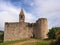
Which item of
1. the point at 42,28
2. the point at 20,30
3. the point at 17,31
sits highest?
the point at 42,28

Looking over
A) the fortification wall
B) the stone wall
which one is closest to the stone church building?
the stone wall

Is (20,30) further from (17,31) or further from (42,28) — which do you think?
(42,28)

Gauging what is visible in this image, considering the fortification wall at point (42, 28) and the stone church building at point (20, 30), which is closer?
the fortification wall at point (42, 28)

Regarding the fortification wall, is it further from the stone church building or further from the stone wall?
the stone wall

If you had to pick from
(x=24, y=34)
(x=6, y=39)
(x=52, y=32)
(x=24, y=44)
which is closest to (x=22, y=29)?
(x=24, y=34)

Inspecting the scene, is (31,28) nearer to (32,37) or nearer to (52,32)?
(32,37)

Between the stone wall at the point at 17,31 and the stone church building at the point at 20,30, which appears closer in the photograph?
the stone church building at the point at 20,30

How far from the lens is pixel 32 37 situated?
60.1m

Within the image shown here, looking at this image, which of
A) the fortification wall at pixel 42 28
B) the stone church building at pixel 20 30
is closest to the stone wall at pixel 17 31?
the stone church building at pixel 20 30

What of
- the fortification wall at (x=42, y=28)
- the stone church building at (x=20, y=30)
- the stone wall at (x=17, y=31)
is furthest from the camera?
the stone wall at (x=17, y=31)

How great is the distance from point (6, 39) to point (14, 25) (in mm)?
4560

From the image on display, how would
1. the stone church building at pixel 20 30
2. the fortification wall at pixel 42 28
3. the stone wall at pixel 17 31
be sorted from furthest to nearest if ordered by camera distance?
the stone wall at pixel 17 31
the stone church building at pixel 20 30
the fortification wall at pixel 42 28

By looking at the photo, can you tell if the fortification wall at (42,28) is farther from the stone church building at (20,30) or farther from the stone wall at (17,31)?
the stone wall at (17,31)

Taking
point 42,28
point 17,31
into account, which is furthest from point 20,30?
point 42,28
